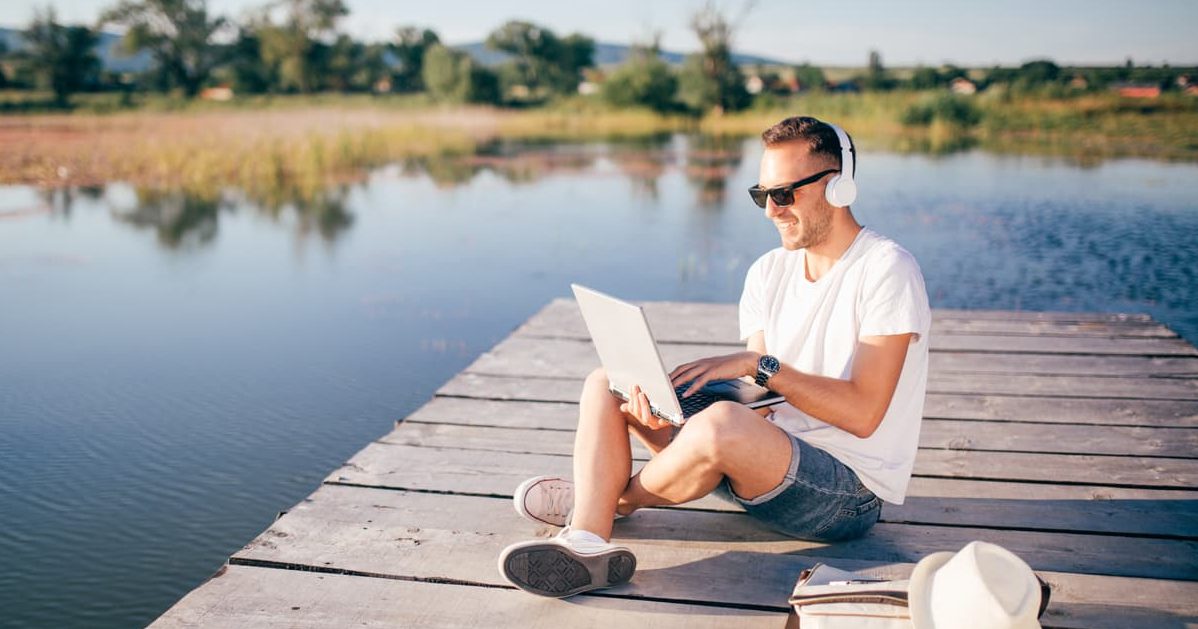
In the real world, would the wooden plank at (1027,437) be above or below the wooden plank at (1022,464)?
above

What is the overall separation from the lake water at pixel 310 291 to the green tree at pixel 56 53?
89.8ft

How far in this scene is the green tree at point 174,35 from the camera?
44.3m

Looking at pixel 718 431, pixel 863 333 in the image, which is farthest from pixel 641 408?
pixel 863 333

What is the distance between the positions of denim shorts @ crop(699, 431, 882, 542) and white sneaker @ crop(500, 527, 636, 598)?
14.3 inches

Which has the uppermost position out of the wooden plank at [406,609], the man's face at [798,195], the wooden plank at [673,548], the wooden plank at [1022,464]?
the man's face at [798,195]

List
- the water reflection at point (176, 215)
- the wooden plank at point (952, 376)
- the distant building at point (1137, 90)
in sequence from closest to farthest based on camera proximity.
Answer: the wooden plank at point (952, 376) < the water reflection at point (176, 215) < the distant building at point (1137, 90)

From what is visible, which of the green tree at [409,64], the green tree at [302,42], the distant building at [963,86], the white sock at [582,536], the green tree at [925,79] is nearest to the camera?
the white sock at [582,536]

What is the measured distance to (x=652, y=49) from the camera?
3184 centimetres

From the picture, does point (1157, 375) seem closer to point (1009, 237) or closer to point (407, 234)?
point (1009, 237)

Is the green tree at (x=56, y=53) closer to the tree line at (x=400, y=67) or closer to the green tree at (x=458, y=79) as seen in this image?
the tree line at (x=400, y=67)

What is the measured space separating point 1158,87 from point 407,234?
1639cm

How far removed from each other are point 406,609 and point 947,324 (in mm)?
3503

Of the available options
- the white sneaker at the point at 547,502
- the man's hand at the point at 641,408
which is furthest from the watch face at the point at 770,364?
the white sneaker at the point at 547,502

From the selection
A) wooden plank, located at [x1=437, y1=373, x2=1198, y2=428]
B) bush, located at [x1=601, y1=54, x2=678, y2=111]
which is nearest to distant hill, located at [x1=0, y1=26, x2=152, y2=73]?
bush, located at [x1=601, y1=54, x2=678, y2=111]
